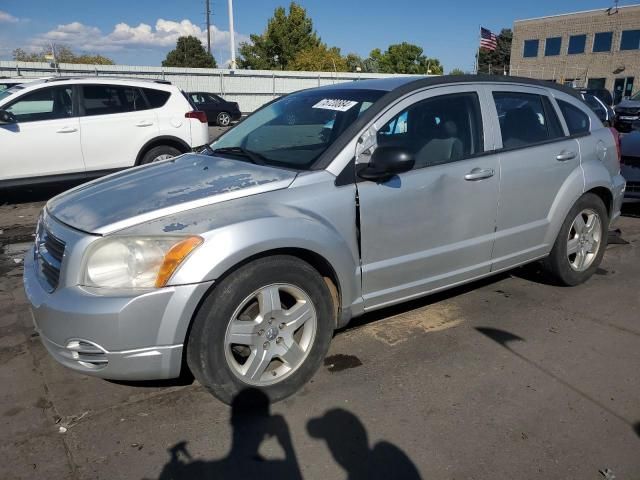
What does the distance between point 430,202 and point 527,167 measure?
998 millimetres

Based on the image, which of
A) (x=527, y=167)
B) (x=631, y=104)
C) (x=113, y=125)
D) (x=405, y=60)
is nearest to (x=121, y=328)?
(x=527, y=167)

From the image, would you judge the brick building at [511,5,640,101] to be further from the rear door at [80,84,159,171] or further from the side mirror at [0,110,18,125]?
the side mirror at [0,110,18,125]

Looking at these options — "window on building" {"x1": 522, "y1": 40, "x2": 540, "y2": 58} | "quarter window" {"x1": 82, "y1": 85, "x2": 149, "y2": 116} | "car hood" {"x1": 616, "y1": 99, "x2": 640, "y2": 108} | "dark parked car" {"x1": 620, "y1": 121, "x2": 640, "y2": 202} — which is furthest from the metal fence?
"window on building" {"x1": 522, "y1": 40, "x2": 540, "y2": 58}

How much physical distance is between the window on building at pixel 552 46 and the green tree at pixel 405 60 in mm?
23944

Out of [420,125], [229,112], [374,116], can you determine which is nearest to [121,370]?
[374,116]

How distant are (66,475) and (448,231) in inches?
99.4

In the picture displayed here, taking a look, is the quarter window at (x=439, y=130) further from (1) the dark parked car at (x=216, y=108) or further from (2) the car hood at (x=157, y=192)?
(1) the dark parked car at (x=216, y=108)

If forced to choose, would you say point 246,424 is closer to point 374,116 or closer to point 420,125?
point 374,116

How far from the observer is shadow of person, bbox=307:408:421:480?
7.70 feet

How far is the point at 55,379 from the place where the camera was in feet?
10.2

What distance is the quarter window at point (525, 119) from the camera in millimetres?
3805

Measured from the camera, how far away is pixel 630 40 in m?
42.3

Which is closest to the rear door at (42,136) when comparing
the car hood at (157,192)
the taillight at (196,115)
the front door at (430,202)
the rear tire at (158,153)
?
the rear tire at (158,153)

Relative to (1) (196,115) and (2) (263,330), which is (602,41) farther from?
(2) (263,330)
